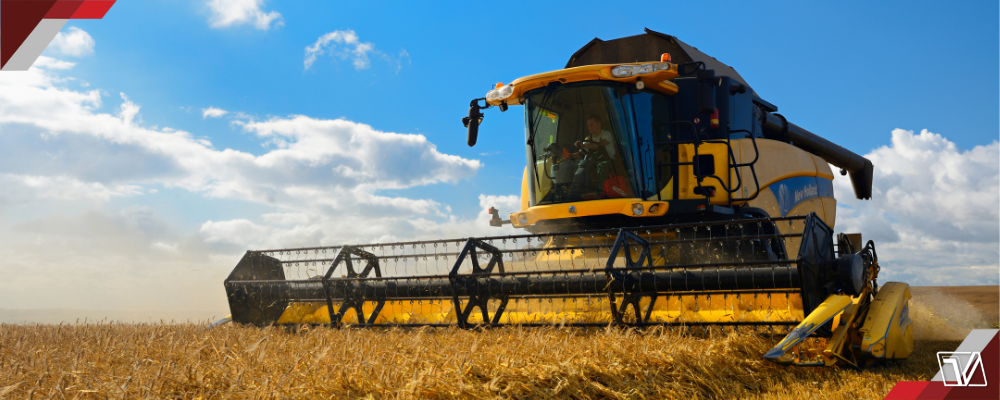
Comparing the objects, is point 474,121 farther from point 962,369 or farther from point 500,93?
point 962,369

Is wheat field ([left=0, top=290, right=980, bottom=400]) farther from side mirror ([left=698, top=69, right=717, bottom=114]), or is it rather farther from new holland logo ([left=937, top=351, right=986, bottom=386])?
side mirror ([left=698, top=69, right=717, bottom=114])

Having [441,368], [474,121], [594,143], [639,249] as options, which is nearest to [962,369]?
[639,249]

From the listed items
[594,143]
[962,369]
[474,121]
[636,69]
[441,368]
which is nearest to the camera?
[441,368]

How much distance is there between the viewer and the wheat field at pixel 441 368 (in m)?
2.67

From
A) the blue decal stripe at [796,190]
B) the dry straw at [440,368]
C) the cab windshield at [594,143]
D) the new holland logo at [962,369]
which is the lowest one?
the new holland logo at [962,369]

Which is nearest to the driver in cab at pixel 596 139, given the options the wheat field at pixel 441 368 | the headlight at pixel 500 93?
the headlight at pixel 500 93

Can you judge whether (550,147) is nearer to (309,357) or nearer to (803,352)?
(803,352)

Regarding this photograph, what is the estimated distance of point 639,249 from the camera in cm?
524

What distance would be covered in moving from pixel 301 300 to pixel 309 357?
260 cm

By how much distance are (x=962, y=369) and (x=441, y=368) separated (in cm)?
322

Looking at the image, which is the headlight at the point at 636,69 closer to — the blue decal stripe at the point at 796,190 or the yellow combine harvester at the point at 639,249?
the yellow combine harvester at the point at 639,249

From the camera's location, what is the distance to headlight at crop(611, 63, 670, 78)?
18.1ft

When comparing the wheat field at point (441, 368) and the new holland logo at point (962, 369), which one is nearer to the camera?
the wheat field at point (441, 368)

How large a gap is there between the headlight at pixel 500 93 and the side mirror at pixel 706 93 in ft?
5.64
